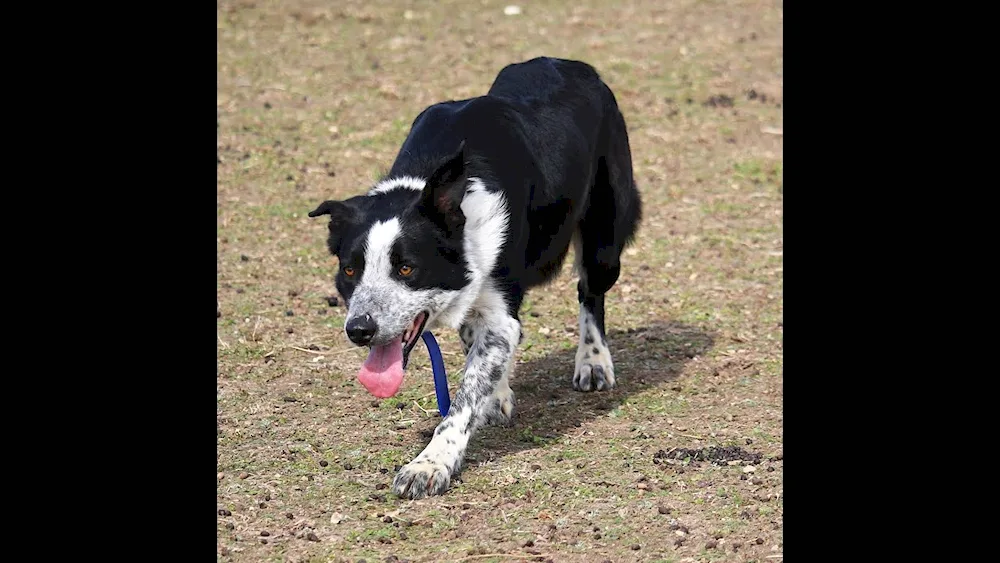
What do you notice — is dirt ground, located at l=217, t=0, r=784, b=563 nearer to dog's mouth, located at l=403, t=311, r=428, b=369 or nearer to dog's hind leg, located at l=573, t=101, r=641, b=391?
dog's hind leg, located at l=573, t=101, r=641, b=391

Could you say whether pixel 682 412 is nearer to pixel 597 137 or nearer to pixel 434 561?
pixel 597 137

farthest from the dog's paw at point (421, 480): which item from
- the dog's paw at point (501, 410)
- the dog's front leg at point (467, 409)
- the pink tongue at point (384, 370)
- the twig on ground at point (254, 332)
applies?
the twig on ground at point (254, 332)

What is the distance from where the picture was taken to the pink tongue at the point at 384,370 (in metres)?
5.38

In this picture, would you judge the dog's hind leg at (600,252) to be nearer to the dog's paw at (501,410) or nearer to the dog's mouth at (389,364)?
the dog's paw at (501,410)

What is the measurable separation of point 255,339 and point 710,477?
3066mm

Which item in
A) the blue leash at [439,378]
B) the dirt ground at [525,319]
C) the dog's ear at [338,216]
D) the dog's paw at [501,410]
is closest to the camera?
the dirt ground at [525,319]

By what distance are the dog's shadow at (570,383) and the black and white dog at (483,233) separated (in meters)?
0.12

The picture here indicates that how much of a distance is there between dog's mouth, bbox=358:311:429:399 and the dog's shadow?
0.65m

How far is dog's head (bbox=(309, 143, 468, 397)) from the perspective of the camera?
17.4 feet

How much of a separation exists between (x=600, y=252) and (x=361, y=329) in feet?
6.66

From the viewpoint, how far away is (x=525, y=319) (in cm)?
791

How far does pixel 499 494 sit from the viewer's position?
17.8ft

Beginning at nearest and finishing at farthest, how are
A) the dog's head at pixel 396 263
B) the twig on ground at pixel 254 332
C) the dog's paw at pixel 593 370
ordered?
the dog's head at pixel 396 263 → the dog's paw at pixel 593 370 → the twig on ground at pixel 254 332

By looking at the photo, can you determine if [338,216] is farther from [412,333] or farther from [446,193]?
[412,333]
